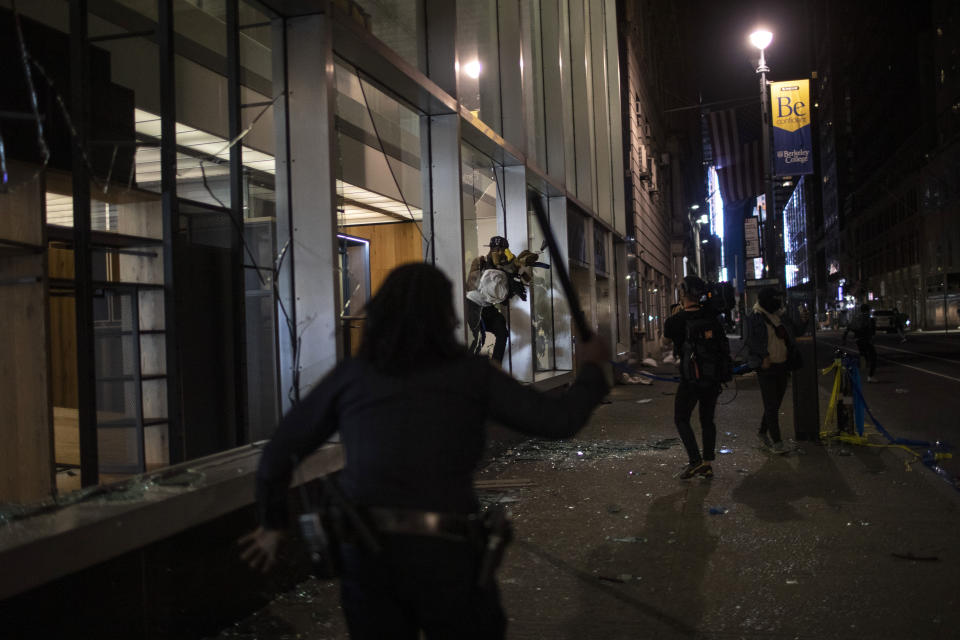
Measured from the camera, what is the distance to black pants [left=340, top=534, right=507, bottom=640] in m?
2.08

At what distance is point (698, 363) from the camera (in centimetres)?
747

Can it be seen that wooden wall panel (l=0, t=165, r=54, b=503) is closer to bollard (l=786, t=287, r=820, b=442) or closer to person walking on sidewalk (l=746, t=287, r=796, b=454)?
person walking on sidewalk (l=746, t=287, r=796, b=454)

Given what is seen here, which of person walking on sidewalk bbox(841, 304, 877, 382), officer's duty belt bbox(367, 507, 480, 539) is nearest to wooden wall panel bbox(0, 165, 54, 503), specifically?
officer's duty belt bbox(367, 507, 480, 539)

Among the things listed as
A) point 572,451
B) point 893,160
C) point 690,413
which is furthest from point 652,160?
point 893,160

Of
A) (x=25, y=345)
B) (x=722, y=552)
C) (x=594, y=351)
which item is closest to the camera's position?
(x=594, y=351)

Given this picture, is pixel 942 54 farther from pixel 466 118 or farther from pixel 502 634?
pixel 502 634

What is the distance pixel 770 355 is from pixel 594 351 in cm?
706

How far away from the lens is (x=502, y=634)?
2189 millimetres

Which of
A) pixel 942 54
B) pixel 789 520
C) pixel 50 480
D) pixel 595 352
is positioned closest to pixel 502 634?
pixel 595 352

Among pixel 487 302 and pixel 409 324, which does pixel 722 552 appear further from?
pixel 487 302

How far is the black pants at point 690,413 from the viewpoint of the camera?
24.9 ft

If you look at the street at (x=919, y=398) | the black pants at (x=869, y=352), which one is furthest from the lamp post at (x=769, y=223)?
the black pants at (x=869, y=352)

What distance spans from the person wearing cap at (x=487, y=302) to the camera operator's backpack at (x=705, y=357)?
2.70m

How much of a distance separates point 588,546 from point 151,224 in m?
3.53
